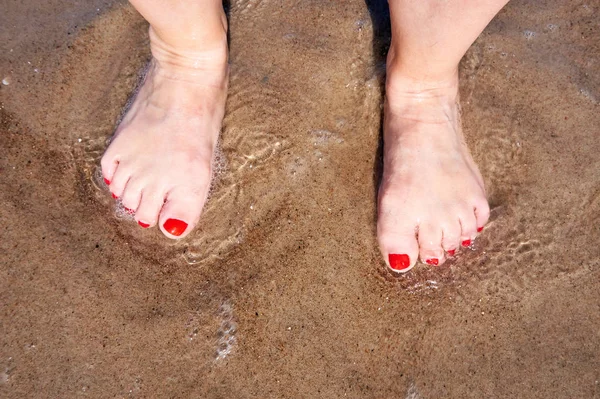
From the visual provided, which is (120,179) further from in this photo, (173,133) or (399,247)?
(399,247)

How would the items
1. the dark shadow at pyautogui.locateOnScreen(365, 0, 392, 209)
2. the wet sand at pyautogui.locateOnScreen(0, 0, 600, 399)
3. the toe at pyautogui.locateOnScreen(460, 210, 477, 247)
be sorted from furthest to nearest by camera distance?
1. the dark shadow at pyautogui.locateOnScreen(365, 0, 392, 209)
2. the toe at pyautogui.locateOnScreen(460, 210, 477, 247)
3. the wet sand at pyautogui.locateOnScreen(0, 0, 600, 399)

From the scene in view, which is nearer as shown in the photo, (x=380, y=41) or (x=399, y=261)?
(x=399, y=261)

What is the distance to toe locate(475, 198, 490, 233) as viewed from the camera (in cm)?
166

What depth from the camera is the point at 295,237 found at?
1.67 m

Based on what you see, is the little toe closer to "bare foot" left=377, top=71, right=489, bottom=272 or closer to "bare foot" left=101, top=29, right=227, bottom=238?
"bare foot" left=101, top=29, right=227, bottom=238

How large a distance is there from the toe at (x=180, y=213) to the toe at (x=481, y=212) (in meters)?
0.95

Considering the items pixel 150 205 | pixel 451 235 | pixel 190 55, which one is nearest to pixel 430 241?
pixel 451 235

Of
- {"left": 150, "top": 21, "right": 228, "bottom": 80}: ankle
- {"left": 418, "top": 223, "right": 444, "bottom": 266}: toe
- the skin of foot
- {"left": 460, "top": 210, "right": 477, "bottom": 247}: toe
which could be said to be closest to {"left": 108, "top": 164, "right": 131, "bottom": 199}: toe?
the skin of foot

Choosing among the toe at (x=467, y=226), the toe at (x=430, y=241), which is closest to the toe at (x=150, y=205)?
the toe at (x=430, y=241)

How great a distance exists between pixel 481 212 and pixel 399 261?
338 mm

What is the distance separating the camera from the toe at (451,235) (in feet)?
5.37

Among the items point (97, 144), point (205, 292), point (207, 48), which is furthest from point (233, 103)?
point (205, 292)

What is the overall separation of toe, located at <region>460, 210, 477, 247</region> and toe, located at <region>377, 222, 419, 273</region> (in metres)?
0.17

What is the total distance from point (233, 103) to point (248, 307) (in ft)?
2.49
